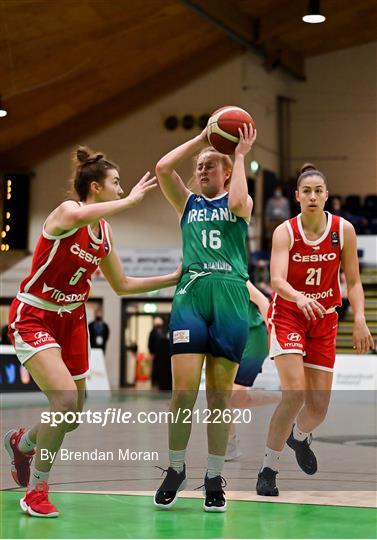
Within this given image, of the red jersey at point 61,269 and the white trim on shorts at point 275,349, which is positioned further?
the white trim on shorts at point 275,349

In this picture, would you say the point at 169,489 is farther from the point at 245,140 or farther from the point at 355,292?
the point at 245,140

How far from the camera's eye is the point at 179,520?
538 cm

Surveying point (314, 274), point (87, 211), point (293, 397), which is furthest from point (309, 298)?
point (87, 211)

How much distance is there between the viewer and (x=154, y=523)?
5.27 meters

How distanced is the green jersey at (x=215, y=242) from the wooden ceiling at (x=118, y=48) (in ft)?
48.0

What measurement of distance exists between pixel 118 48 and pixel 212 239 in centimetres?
1832

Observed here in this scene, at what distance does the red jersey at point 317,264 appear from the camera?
21.6 feet

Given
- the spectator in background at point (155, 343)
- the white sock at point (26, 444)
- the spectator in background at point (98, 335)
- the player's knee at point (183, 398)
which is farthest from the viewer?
the spectator in background at point (155, 343)

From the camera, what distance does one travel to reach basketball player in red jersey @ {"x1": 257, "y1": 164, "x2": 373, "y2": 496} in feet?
21.1

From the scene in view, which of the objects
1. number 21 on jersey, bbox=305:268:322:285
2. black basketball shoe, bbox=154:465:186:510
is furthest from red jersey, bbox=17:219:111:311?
number 21 on jersey, bbox=305:268:322:285

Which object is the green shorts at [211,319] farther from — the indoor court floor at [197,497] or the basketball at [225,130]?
the indoor court floor at [197,497]

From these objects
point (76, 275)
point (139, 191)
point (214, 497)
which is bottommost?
point (214, 497)

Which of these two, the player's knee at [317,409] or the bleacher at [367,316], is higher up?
the bleacher at [367,316]

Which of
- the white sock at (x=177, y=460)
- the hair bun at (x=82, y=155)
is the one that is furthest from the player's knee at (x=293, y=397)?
the hair bun at (x=82, y=155)
